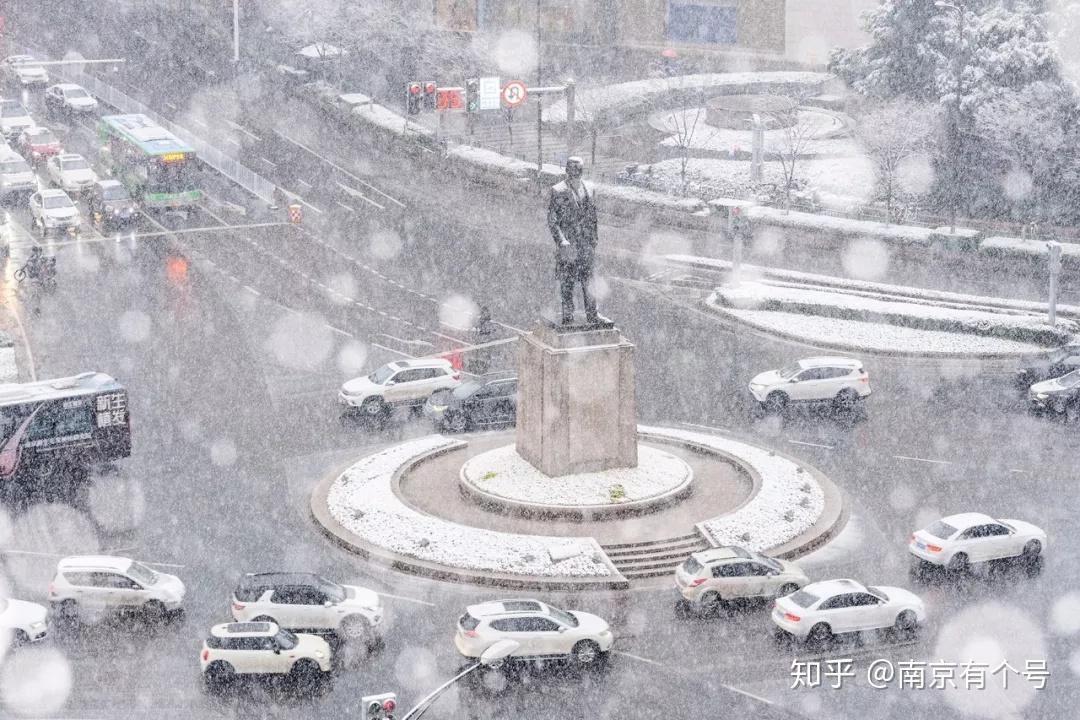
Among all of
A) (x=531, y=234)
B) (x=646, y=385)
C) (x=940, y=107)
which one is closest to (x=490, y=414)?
(x=646, y=385)

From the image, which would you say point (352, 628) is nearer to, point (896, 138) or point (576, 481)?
point (576, 481)

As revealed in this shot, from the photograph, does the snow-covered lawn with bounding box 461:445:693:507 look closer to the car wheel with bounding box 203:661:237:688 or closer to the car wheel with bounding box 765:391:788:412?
the car wheel with bounding box 765:391:788:412

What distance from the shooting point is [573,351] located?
1416 inches

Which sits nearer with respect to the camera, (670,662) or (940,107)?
(670,662)

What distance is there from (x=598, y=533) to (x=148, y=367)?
19357mm

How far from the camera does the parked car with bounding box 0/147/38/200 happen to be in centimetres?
6738

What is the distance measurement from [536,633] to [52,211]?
41.7 metres

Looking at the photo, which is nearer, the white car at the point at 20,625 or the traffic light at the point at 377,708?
the traffic light at the point at 377,708

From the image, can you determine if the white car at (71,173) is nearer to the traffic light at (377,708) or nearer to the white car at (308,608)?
the white car at (308,608)

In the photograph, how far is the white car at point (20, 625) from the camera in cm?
3000

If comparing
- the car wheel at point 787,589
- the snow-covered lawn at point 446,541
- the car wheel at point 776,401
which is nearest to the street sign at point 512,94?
the car wheel at point 776,401

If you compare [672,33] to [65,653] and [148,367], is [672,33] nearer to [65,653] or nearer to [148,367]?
[148,367]

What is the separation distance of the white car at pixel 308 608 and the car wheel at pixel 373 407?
14.0m

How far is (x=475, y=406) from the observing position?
143ft
